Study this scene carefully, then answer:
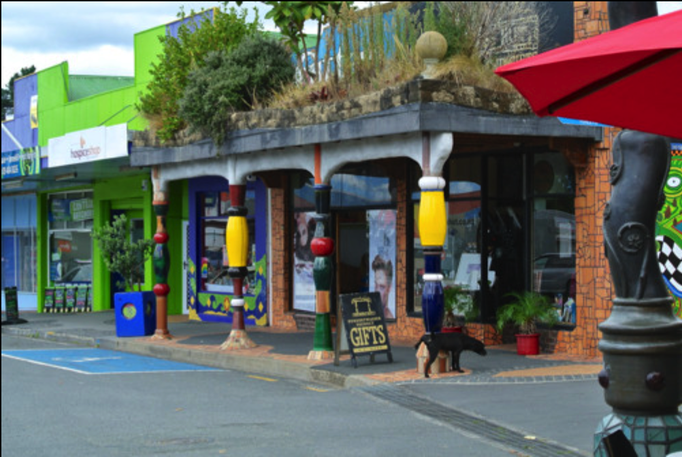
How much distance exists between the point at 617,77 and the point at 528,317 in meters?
9.22

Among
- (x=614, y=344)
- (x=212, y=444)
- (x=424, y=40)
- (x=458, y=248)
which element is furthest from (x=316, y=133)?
(x=614, y=344)

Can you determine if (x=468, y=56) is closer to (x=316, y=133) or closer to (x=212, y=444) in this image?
(x=316, y=133)

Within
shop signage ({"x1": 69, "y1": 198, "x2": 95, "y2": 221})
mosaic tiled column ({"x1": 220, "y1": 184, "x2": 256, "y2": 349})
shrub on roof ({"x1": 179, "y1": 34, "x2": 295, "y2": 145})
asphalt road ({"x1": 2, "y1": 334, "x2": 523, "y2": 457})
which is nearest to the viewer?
asphalt road ({"x1": 2, "y1": 334, "x2": 523, "y2": 457})

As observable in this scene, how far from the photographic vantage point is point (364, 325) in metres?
12.6

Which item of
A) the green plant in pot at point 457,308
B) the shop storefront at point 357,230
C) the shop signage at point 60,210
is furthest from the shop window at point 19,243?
the green plant in pot at point 457,308

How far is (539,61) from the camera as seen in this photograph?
4.03 m

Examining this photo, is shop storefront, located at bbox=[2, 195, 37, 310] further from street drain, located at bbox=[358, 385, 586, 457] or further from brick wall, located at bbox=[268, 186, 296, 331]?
street drain, located at bbox=[358, 385, 586, 457]

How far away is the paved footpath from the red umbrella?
377 centimetres

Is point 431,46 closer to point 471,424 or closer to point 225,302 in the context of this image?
point 471,424

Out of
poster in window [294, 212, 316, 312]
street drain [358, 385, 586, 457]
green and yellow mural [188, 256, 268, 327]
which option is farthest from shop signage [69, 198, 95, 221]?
street drain [358, 385, 586, 457]

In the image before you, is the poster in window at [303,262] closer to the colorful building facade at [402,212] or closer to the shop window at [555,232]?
the colorful building facade at [402,212]

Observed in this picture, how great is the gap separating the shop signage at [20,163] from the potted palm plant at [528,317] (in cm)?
1500

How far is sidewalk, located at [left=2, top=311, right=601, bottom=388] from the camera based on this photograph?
11.4 m

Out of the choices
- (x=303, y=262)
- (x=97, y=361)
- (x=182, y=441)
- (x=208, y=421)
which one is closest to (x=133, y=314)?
(x=97, y=361)
